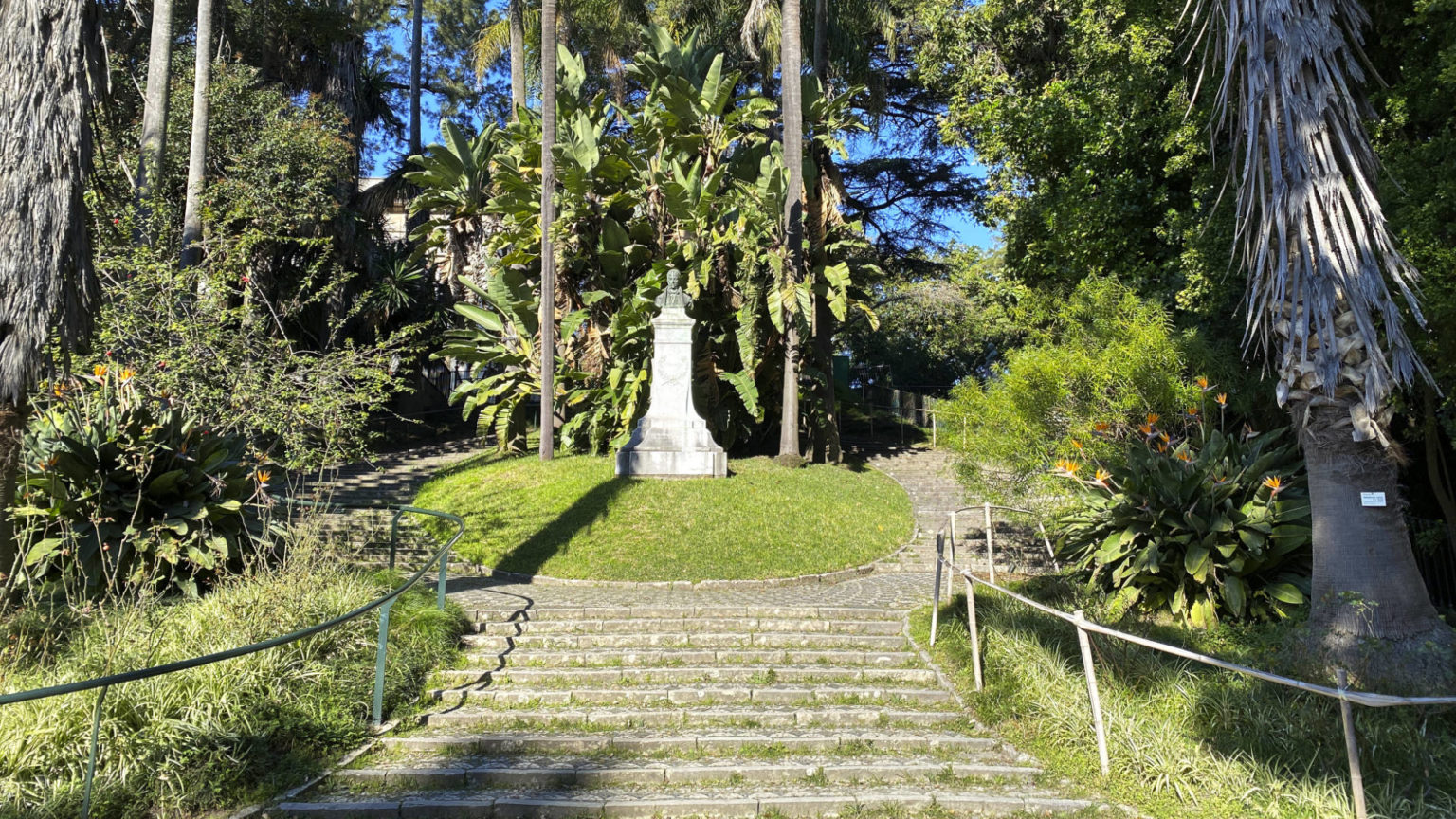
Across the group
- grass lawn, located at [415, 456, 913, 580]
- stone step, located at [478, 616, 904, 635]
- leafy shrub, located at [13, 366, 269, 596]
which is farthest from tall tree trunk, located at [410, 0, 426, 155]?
stone step, located at [478, 616, 904, 635]

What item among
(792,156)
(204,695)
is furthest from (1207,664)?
(792,156)

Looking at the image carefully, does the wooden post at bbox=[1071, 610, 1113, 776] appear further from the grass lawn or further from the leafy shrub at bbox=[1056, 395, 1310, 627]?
the grass lawn

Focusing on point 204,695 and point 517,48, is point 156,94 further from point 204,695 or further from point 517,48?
point 204,695

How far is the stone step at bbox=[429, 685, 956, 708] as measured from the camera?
7.68 metres

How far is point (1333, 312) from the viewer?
24.6 feet

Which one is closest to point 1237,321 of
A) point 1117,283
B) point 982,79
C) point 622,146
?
point 1117,283

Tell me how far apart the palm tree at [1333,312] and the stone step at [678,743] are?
3378mm

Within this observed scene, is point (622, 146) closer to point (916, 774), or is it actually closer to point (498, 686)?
point (498, 686)

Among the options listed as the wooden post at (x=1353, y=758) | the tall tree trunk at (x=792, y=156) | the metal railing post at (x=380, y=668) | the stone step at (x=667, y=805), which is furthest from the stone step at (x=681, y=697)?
the tall tree trunk at (x=792, y=156)

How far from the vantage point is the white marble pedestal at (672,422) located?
672 inches

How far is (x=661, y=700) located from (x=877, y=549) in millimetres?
7619

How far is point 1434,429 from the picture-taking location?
10500mm

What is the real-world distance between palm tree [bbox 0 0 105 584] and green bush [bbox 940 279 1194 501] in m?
10.6

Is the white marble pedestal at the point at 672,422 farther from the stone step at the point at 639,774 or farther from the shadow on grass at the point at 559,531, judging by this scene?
the stone step at the point at 639,774
